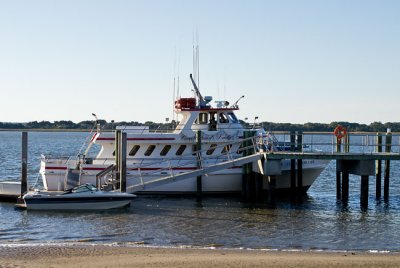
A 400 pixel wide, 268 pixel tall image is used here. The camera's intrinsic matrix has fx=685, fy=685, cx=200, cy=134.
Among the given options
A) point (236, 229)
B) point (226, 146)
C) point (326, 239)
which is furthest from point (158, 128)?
point (326, 239)

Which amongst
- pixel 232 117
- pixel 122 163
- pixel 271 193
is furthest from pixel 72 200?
pixel 232 117

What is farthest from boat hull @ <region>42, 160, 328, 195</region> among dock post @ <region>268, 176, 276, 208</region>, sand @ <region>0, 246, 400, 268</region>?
sand @ <region>0, 246, 400, 268</region>

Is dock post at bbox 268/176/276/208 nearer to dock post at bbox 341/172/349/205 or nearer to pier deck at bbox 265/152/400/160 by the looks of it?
pier deck at bbox 265/152/400/160

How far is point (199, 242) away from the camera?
2258 cm

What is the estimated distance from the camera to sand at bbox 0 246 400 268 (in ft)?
58.4

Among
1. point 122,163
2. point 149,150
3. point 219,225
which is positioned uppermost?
point 149,150

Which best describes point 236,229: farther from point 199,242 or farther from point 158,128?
point 158,128

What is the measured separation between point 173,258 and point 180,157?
1572 centimetres

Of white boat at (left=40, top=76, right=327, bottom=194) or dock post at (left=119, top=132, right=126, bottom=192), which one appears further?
white boat at (left=40, top=76, right=327, bottom=194)

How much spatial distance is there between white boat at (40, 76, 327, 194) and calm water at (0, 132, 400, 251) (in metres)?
1.14

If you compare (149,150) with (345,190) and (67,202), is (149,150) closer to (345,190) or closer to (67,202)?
(67,202)

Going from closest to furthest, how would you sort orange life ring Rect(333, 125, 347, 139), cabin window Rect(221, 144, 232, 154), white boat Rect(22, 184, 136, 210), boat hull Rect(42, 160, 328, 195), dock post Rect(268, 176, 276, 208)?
white boat Rect(22, 184, 136, 210) → dock post Rect(268, 176, 276, 208) → orange life ring Rect(333, 125, 347, 139) → boat hull Rect(42, 160, 328, 195) → cabin window Rect(221, 144, 232, 154)

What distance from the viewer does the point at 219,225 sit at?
85.5ft

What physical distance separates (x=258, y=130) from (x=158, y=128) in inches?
208
